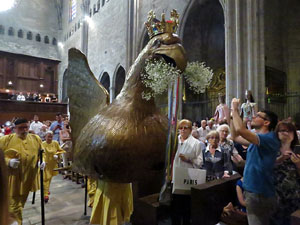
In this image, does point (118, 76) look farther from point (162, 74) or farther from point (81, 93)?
point (162, 74)

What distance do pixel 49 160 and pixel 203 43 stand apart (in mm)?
9133

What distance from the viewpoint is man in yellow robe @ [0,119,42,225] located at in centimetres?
236

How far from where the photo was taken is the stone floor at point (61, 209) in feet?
8.61

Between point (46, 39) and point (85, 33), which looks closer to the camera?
point (85, 33)

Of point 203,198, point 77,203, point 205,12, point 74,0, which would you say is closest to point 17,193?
point 77,203

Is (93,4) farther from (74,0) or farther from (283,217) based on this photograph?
(283,217)

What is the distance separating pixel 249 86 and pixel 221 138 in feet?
13.4

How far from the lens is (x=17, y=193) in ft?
7.88

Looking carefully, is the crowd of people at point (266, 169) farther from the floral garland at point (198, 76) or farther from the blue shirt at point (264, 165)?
the floral garland at point (198, 76)

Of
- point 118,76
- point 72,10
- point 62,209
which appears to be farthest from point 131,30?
point 72,10

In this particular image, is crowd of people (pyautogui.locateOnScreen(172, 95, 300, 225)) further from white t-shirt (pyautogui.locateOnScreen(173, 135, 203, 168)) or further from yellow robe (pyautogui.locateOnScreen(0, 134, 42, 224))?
yellow robe (pyautogui.locateOnScreen(0, 134, 42, 224))

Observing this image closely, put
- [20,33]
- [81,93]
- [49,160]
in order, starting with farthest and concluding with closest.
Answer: [20,33] < [49,160] < [81,93]

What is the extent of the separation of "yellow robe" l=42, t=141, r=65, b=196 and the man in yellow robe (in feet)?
2.60

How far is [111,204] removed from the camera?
1.34 metres
